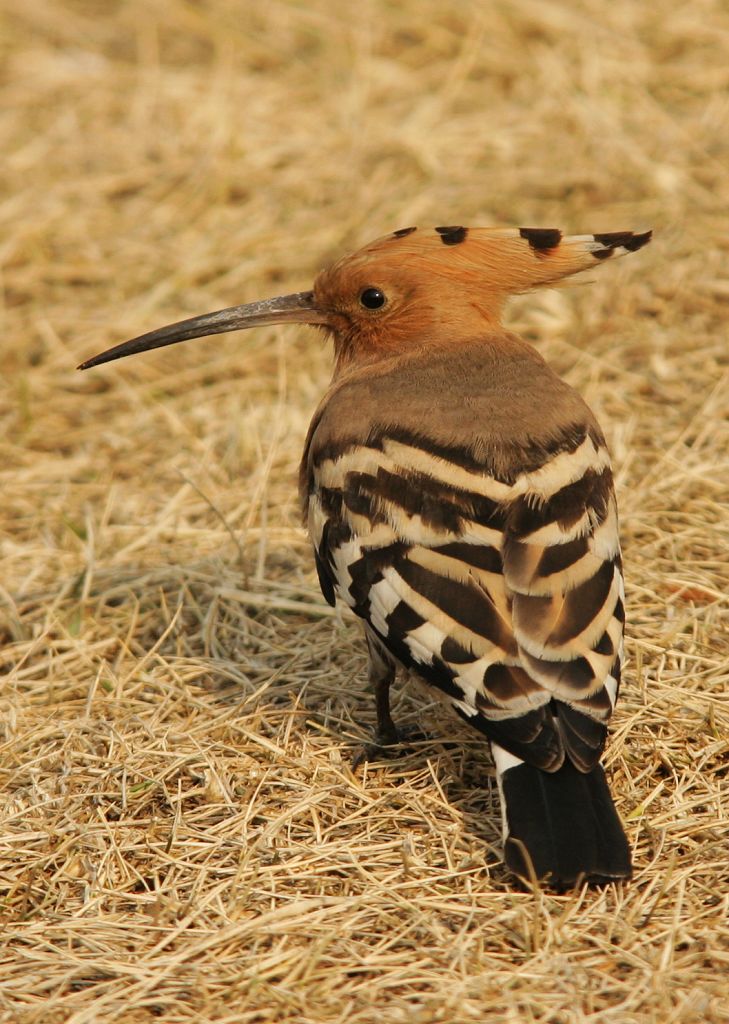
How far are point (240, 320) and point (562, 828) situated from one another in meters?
1.64

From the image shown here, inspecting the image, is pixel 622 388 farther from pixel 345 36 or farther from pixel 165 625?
pixel 345 36

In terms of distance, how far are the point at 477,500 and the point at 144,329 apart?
2393 millimetres

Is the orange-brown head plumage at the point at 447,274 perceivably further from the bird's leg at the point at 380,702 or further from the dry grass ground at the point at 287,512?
the bird's leg at the point at 380,702

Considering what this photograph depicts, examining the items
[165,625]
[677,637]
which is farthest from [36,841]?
[677,637]

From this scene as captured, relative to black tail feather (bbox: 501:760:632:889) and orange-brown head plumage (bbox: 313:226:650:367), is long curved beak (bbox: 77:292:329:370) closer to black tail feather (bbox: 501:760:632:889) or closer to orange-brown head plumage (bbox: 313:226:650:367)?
orange-brown head plumage (bbox: 313:226:650:367)

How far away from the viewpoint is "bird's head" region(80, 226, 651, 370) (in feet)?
10.5

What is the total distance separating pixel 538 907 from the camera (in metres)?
2.29

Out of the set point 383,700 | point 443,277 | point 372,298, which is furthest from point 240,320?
point 383,700

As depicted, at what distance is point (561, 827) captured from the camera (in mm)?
2361

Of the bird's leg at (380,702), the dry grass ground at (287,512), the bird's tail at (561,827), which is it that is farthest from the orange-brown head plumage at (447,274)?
the bird's tail at (561,827)

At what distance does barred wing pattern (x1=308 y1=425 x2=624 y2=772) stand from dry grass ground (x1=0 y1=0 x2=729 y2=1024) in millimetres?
321

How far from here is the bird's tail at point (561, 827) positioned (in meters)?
2.34

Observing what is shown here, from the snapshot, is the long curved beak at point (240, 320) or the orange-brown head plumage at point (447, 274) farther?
the long curved beak at point (240, 320)

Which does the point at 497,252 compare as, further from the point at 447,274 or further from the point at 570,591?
the point at 570,591
